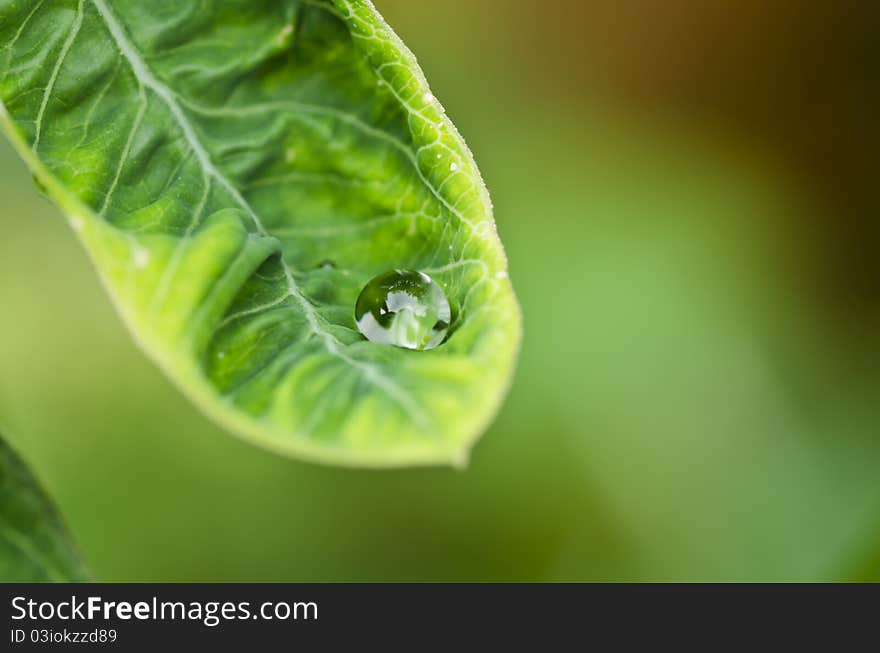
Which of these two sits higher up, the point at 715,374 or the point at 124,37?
the point at 715,374

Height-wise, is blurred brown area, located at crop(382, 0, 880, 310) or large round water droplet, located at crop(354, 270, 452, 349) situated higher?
blurred brown area, located at crop(382, 0, 880, 310)

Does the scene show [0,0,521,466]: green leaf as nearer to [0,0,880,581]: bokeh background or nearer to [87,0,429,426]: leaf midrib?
[87,0,429,426]: leaf midrib

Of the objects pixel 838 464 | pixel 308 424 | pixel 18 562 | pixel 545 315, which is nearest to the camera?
pixel 308 424

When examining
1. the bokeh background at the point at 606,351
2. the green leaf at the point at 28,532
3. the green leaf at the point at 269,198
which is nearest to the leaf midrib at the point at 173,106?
the green leaf at the point at 269,198

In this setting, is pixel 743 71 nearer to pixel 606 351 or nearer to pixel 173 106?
pixel 606 351

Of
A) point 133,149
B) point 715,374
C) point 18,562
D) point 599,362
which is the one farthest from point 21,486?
point 715,374

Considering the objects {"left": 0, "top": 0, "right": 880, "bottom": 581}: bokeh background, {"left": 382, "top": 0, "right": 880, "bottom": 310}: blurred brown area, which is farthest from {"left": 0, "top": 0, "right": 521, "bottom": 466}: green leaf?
{"left": 382, "top": 0, "right": 880, "bottom": 310}: blurred brown area

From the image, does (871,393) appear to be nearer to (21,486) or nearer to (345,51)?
(345,51)

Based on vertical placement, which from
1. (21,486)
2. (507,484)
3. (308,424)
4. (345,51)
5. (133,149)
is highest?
(507,484)
